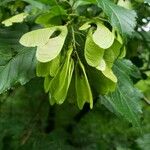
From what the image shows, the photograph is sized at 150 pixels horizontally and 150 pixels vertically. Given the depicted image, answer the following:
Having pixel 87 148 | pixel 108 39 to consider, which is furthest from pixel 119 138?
pixel 108 39

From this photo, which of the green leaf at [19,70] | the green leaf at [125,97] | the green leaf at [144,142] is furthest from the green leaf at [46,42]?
the green leaf at [144,142]

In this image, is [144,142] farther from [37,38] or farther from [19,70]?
[37,38]

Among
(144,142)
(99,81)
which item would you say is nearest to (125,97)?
(99,81)

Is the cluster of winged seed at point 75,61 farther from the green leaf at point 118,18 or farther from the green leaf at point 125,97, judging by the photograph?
the green leaf at point 125,97

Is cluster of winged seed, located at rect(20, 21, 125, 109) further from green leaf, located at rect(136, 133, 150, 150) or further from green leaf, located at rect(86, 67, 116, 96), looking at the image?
green leaf, located at rect(136, 133, 150, 150)

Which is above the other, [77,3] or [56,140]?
[77,3]

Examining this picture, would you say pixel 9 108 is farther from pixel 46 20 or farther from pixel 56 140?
pixel 46 20
